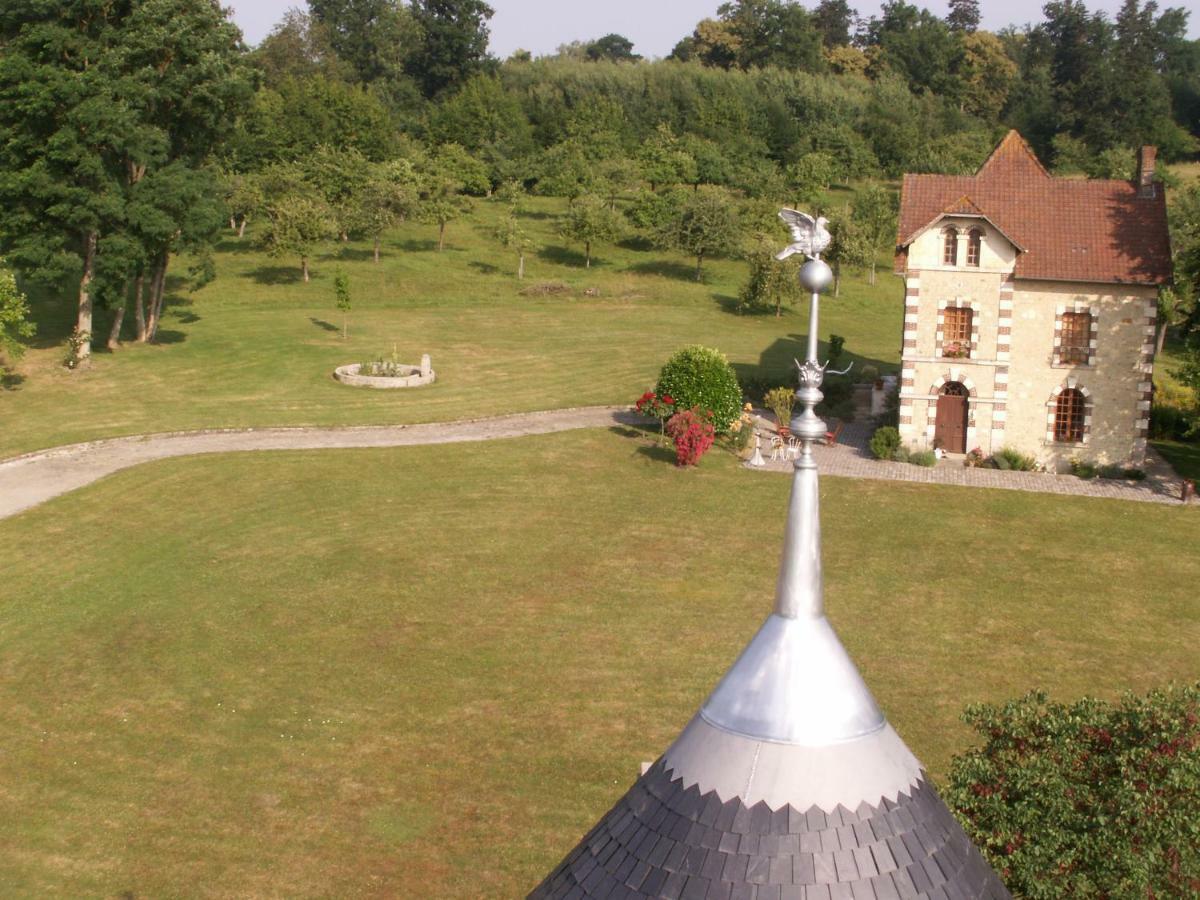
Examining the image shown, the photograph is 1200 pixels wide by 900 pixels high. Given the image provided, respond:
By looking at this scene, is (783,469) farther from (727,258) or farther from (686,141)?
(686,141)

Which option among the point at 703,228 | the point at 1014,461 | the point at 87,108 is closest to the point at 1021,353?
the point at 1014,461

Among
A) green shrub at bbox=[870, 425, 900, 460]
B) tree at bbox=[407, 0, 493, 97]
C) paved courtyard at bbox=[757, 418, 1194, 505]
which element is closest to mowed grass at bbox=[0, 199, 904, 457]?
paved courtyard at bbox=[757, 418, 1194, 505]

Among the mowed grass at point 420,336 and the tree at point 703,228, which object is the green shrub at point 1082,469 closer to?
the mowed grass at point 420,336

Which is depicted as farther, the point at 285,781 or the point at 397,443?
the point at 397,443

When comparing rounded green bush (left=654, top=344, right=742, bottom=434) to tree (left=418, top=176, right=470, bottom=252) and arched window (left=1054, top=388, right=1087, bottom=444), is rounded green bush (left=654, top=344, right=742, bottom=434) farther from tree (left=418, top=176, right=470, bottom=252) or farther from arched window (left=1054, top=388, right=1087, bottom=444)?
tree (left=418, top=176, right=470, bottom=252)

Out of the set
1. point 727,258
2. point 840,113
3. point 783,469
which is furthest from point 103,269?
point 840,113
